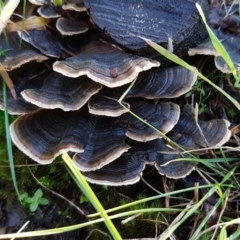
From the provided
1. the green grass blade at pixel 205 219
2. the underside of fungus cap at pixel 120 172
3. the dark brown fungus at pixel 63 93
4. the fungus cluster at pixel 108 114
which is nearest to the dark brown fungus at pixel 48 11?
the fungus cluster at pixel 108 114

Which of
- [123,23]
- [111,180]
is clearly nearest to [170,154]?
[111,180]

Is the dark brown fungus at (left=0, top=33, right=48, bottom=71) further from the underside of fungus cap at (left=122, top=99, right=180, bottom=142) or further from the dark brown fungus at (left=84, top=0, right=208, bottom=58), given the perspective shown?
the underside of fungus cap at (left=122, top=99, right=180, bottom=142)

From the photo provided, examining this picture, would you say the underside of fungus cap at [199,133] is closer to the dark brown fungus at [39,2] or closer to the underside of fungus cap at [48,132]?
the underside of fungus cap at [48,132]

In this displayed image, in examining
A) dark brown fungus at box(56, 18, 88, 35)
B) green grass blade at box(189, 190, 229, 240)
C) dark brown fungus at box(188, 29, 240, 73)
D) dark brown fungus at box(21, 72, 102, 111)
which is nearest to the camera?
green grass blade at box(189, 190, 229, 240)

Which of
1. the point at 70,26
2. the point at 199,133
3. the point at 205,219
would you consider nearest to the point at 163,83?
the point at 199,133

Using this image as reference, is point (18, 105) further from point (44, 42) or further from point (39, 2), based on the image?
point (39, 2)

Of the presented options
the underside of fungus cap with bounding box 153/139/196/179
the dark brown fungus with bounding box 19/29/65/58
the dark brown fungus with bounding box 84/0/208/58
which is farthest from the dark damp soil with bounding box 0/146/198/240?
the dark brown fungus with bounding box 84/0/208/58
